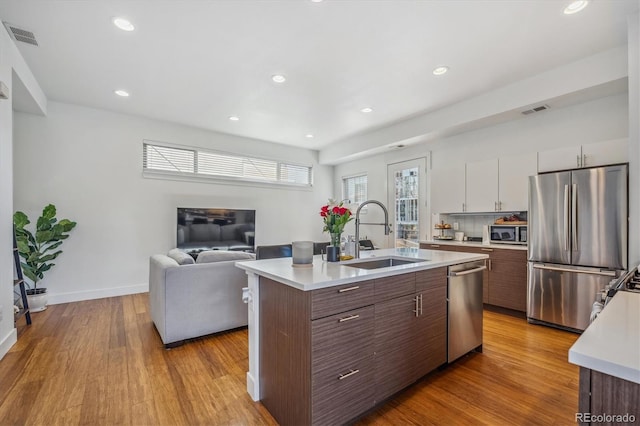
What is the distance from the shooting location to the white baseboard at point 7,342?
2.56 metres

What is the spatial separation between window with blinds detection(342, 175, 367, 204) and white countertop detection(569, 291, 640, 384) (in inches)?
218

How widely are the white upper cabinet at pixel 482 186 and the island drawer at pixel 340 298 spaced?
10.1 ft

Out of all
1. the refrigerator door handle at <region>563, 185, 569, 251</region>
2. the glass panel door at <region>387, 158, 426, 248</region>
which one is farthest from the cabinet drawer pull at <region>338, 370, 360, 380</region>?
the glass panel door at <region>387, 158, 426, 248</region>

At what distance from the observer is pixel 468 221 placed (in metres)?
4.58

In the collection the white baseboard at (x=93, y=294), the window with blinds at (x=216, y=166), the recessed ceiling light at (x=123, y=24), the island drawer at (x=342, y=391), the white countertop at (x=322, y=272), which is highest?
the recessed ceiling light at (x=123, y=24)

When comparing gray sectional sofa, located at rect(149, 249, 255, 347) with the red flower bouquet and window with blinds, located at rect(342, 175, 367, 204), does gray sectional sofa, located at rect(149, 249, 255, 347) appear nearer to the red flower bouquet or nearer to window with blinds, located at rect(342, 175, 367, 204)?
the red flower bouquet

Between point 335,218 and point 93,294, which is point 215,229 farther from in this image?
point 335,218

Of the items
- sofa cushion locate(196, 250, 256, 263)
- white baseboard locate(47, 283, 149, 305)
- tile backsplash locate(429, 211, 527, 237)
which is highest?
tile backsplash locate(429, 211, 527, 237)

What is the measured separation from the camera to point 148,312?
3.79 meters

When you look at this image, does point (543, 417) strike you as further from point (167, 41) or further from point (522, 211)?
point (167, 41)

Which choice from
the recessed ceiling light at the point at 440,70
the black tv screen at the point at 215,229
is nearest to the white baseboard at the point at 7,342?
the black tv screen at the point at 215,229

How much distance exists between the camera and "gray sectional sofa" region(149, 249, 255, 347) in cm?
274

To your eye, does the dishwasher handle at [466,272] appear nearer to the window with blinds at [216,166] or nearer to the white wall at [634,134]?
the white wall at [634,134]

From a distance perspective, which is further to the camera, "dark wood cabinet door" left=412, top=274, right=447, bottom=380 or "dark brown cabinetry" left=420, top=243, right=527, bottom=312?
"dark brown cabinetry" left=420, top=243, right=527, bottom=312
